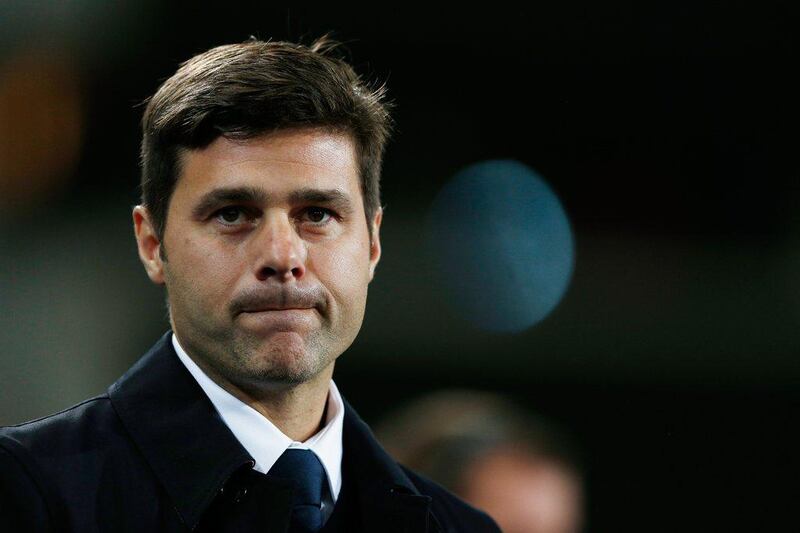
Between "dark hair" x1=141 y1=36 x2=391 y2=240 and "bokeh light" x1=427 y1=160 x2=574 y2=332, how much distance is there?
9.44 feet

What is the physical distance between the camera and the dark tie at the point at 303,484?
217 centimetres

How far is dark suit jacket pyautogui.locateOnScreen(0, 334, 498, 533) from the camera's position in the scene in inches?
76.6

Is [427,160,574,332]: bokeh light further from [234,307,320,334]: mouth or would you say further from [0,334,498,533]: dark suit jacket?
[234,307,320,334]: mouth

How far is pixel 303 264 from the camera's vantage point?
6.93ft

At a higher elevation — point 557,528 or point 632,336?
point 632,336

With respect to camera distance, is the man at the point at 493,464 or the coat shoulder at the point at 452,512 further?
the man at the point at 493,464

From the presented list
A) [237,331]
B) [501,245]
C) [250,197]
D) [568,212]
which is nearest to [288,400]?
[237,331]

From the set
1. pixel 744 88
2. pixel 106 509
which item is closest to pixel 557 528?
pixel 106 509

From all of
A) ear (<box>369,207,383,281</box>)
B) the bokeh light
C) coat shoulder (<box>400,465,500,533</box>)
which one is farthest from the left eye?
the bokeh light

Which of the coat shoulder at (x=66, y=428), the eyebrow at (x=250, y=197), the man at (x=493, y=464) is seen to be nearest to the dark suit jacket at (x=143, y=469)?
the coat shoulder at (x=66, y=428)

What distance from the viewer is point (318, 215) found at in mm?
2209

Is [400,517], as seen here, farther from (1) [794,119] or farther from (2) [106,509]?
(1) [794,119]

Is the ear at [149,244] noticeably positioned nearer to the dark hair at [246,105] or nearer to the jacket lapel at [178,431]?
the dark hair at [246,105]

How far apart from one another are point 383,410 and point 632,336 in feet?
4.05
